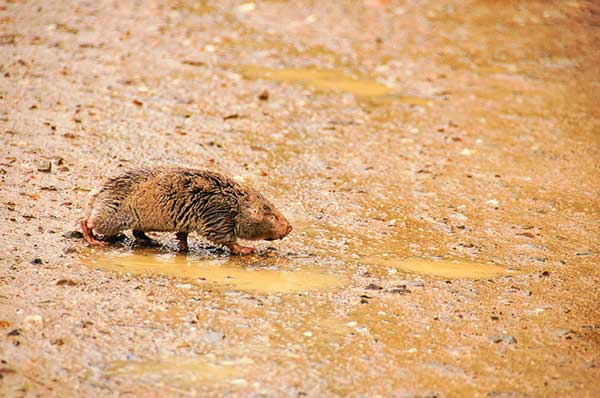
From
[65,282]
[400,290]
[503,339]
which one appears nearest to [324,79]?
[400,290]

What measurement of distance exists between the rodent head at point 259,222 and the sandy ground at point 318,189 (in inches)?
8.1

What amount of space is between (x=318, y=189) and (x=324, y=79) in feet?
11.9

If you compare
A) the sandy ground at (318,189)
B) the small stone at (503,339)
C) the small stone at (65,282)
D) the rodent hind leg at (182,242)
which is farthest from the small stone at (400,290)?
the small stone at (65,282)

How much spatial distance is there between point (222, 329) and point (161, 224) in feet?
4.27

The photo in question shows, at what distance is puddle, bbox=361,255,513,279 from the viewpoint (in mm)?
6316

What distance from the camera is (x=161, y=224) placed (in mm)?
6270

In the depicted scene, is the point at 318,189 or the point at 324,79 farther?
the point at 324,79

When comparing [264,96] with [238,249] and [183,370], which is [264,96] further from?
[183,370]

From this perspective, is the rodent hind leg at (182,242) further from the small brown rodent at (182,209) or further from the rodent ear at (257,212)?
the rodent ear at (257,212)

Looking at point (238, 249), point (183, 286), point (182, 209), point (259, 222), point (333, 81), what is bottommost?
point (333, 81)

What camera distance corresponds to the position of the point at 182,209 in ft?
20.6

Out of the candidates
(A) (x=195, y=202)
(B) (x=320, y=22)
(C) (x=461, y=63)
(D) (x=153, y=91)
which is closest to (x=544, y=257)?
(A) (x=195, y=202)

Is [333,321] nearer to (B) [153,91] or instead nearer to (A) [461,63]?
(B) [153,91]

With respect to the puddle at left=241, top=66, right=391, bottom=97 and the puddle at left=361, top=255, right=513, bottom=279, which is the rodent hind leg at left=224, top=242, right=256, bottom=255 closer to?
the puddle at left=361, top=255, right=513, bottom=279
